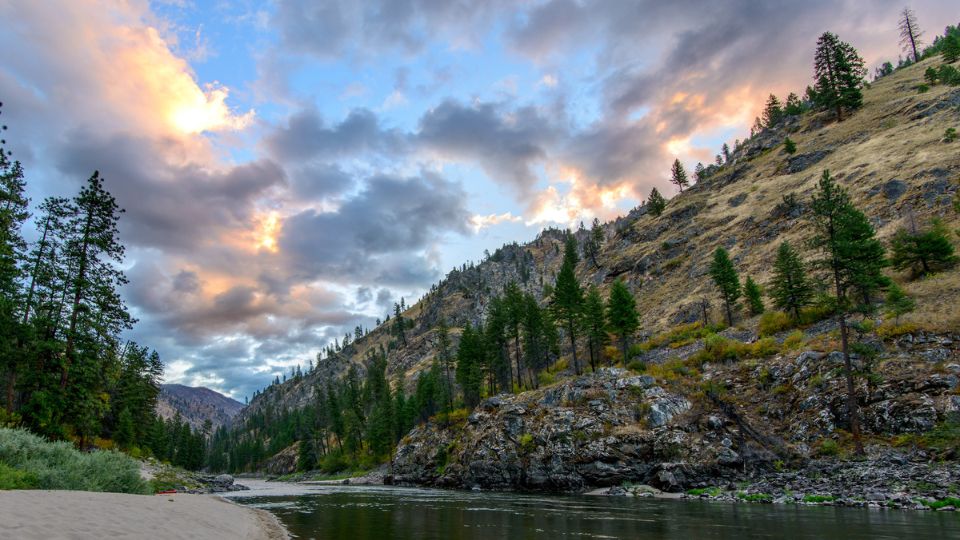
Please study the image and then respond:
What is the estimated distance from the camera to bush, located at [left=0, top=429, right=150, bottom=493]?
1964cm

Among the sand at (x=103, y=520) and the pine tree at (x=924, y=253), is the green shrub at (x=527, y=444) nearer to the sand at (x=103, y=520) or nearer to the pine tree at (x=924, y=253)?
the sand at (x=103, y=520)

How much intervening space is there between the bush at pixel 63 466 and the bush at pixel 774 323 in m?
A: 63.8

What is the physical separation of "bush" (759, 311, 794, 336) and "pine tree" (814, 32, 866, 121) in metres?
92.9

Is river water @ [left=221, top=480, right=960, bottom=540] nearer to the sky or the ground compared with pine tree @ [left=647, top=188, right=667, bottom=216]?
nearer to the ground

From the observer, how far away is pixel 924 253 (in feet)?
174

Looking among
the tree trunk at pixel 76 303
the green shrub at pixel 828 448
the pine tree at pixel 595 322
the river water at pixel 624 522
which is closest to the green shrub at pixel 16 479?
the river water at pixel 624 522

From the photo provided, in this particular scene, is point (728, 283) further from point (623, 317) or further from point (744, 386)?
point (744, 386)

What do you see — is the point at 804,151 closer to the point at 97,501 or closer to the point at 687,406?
the point at 687,406

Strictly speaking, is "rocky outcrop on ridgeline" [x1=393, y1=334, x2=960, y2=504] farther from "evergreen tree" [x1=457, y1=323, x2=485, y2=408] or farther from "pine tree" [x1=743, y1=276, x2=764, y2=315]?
"evergreen tree" [x1=457, y1=323, x2=485, y2=408]

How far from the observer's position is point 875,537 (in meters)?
17.4

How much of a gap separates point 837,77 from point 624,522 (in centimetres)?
15079

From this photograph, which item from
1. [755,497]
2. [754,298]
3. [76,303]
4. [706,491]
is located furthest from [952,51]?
[76,303]

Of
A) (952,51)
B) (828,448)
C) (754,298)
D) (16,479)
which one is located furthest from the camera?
(952,51)

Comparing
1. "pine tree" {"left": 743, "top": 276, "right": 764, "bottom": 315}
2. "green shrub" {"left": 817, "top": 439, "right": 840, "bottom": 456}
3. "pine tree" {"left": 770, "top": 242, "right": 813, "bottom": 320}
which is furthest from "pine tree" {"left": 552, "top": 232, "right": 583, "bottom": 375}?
"green shrub" {"left": 817, "top": 439, "right": 840, "bottom": 456}
